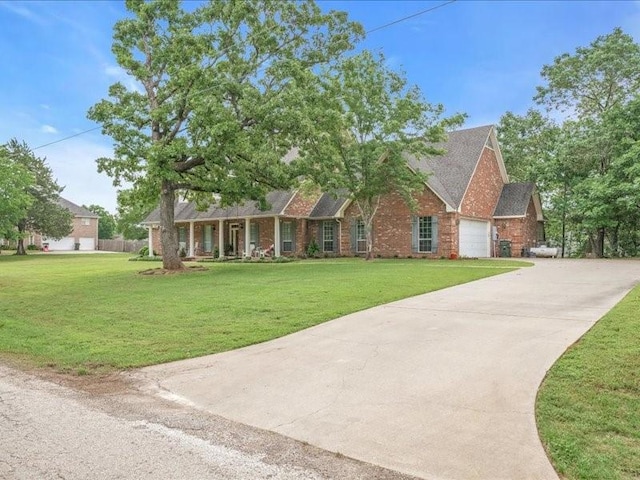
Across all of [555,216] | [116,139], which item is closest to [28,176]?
[116,139]

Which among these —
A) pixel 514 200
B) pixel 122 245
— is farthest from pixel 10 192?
pixel 122 245

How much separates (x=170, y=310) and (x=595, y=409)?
7.84 m

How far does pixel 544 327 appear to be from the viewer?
23.0ft

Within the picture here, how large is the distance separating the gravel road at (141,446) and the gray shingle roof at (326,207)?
22.7 metres

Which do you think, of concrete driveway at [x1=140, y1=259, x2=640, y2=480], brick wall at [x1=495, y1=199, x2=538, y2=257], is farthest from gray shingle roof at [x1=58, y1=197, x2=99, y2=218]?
concrete driveway at [x1=140, y1=259, x2=640, y2=480]

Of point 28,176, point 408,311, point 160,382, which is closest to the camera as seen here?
point 160,382

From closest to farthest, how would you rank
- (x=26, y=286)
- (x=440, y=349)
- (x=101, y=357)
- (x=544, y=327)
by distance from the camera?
(x=440, y=349), (x=101, y=357), (x=544, y=327), (x=26, y=286)

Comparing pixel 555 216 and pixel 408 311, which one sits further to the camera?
pixel 555 216

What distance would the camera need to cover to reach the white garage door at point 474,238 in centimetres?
2403

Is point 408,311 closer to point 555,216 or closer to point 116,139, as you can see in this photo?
point 116,139

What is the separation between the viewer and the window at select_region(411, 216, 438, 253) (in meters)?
23.9

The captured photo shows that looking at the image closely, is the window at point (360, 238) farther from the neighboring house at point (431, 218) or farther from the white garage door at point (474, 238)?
the white garage door at point (474, 238)

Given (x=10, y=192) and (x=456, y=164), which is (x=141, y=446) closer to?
(x=456, y=164)

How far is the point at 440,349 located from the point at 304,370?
180 centimetres
